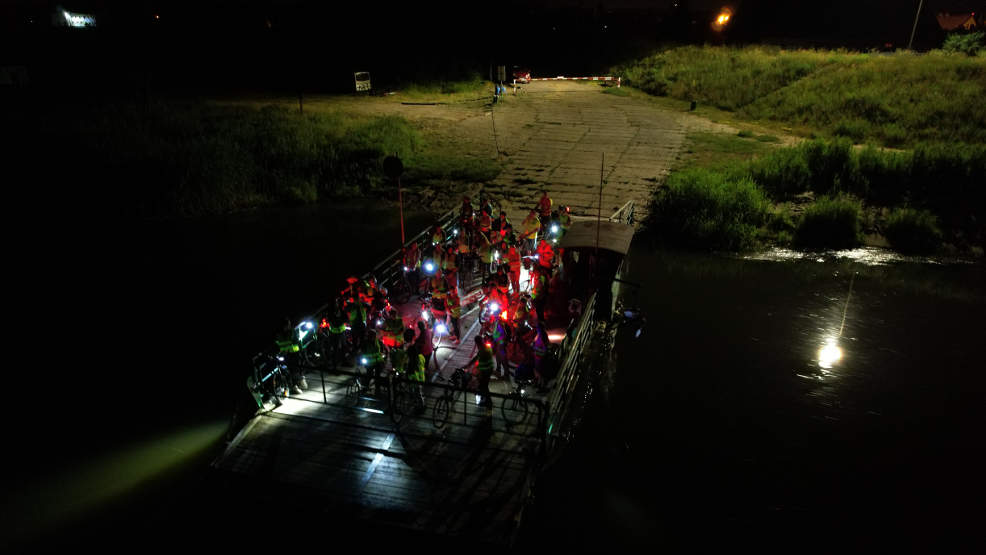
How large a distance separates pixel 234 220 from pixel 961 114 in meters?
35.9

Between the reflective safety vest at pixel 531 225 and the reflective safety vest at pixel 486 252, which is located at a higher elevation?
the reflective safety vest at pixel 531 225

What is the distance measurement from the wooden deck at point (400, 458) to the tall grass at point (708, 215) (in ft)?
47.1

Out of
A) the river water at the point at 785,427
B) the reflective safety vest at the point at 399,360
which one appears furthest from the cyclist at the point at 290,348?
the river water at the point at 785,427

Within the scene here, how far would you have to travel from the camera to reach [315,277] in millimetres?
19469

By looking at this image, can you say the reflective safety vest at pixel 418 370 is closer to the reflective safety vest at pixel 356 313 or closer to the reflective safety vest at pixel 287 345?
the reflective safety vest at pixel 356 313

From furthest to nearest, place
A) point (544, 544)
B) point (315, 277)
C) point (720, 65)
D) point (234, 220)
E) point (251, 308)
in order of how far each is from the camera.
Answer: point (720, 65)
point (234, 220)
point (315, 277)
point (251, 308)
point (544, 544)

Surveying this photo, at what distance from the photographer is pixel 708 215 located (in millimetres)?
22922

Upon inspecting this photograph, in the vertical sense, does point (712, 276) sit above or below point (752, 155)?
below

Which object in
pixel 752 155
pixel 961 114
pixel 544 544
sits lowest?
pixel 544 544

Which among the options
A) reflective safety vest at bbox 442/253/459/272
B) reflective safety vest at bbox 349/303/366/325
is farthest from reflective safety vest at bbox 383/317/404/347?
reflective safety vest at bbox 442/253/459/272

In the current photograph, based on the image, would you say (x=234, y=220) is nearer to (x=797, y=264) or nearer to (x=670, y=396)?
(x=670, y=396)

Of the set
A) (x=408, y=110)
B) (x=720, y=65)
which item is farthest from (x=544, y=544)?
(x=720, y=65)

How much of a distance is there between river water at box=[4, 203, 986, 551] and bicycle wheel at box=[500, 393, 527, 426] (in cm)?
158

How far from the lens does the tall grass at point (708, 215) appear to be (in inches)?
880
